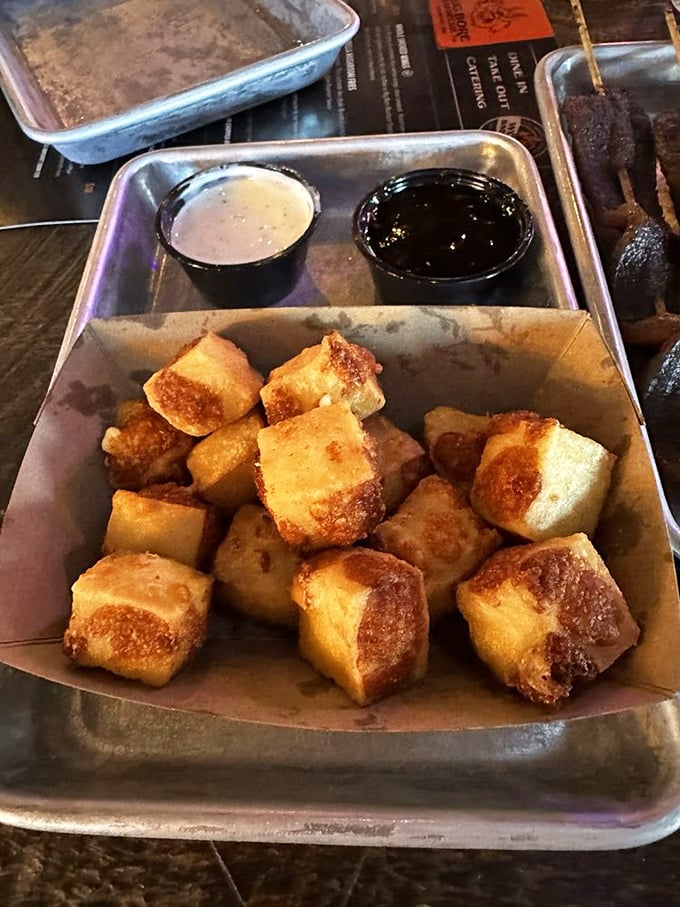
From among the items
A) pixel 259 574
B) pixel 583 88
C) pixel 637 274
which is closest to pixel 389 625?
pixel 259 574

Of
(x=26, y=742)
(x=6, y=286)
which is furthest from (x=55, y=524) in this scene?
(x=6, y=286)

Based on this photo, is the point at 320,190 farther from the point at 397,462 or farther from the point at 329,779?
the point at 329,779

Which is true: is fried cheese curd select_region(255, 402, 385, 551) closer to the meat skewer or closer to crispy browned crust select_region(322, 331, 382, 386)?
crispy browned crust select_region(322, 331, 382, 386)

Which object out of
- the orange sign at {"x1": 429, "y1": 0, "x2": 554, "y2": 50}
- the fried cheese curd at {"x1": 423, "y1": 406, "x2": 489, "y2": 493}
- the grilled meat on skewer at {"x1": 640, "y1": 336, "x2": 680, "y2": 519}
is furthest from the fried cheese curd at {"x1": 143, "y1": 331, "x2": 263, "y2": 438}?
the orange sign at {"x1": 429, "y1": 0, "x2": 554, "y2": 50}

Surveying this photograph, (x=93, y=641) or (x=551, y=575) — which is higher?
(x=93, y=641)

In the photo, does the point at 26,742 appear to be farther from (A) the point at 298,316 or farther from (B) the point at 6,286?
(B) the point at 6,286

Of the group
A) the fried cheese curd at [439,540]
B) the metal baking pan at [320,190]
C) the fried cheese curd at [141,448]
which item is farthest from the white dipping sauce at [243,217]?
the fried cheese curd at [439,540]
